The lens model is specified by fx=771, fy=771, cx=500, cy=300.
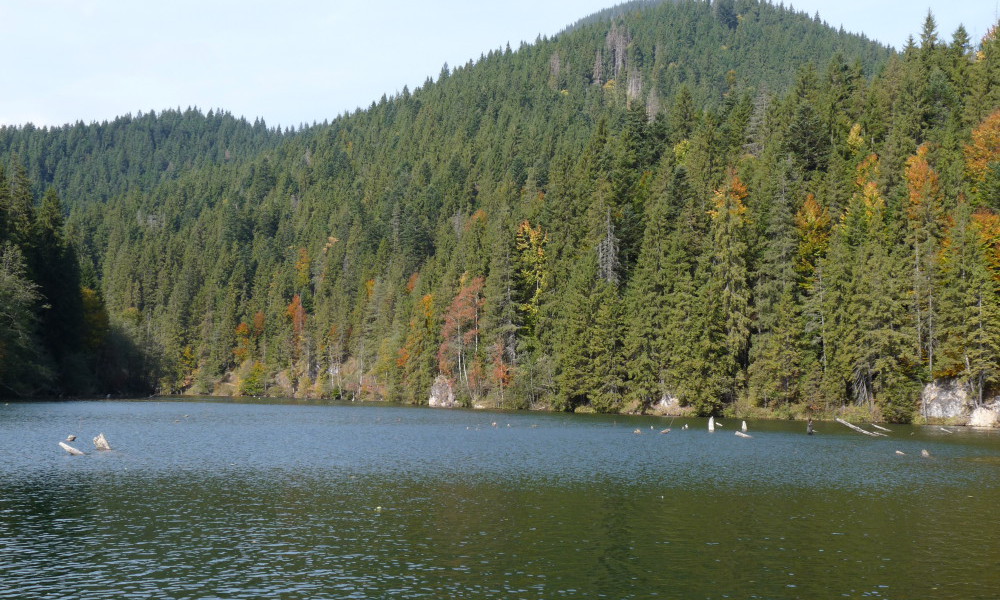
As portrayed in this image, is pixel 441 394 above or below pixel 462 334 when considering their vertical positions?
below

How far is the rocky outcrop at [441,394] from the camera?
5053 inches

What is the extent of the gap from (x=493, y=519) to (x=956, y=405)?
7116 centimetres

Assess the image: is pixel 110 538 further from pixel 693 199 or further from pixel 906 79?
pixel 906 79

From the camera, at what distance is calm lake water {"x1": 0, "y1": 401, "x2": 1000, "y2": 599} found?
24.6 metres

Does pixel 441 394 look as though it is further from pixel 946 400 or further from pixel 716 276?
pixel 946 400

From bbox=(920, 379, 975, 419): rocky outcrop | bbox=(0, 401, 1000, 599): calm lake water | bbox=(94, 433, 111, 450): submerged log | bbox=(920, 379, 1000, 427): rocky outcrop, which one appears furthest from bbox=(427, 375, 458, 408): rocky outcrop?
bbox=(94, 433, 111, 450): submerged log

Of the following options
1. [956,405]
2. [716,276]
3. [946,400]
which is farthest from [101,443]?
[956,405]

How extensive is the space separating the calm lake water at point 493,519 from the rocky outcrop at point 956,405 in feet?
73.6

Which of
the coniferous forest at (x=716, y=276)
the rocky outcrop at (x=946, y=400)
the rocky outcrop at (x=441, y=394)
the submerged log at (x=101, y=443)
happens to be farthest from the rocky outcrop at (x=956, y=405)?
the submerged log at (x=101, y=443)

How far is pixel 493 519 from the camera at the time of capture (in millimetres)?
33906

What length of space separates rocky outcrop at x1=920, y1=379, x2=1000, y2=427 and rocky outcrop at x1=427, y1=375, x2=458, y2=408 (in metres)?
68.9

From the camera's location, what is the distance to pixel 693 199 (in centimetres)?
11138

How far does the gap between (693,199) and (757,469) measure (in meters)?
66.9

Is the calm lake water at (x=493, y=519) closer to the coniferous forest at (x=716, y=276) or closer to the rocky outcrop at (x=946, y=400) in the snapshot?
the rocky outcrop at (x=946, y=400)
